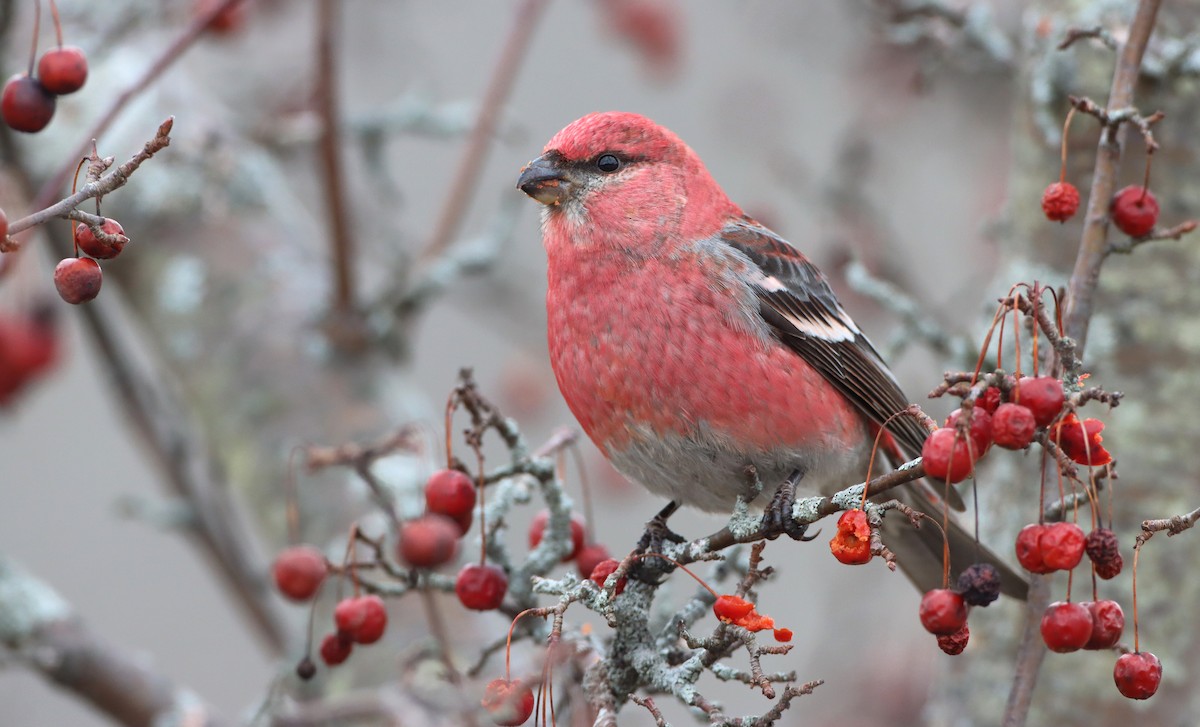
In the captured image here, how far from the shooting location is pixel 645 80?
577 cm

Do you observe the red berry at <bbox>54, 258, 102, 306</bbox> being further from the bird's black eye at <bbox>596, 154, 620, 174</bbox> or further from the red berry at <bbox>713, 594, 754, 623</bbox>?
the bird's black eye at <bbox>596, 154, 620, 174</bbox>

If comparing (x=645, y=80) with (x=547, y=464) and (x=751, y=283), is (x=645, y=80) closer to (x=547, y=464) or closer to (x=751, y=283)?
(x=751, y=283)

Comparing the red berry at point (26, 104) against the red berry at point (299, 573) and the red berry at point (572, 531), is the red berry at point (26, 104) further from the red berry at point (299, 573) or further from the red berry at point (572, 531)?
the red berry at point (572, 531)

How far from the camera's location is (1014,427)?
160 cm

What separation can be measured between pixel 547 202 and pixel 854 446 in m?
0.97

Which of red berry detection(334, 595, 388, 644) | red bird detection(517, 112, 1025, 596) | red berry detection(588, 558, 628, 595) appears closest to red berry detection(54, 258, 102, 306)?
red berry detection(334, 595, 388, 644)

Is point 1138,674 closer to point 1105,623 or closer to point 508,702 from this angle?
point 1105,623

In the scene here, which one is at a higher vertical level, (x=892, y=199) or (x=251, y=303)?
(x=892, y=199)

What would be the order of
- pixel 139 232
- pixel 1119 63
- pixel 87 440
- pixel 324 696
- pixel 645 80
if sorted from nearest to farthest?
pixel 1119 63 < pixel 324 696 < pixel 139 232 < pixel 645 80 < pixel 87 440

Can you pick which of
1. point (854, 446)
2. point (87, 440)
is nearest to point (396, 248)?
point (854, 446)

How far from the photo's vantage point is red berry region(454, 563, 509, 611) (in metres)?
2.27

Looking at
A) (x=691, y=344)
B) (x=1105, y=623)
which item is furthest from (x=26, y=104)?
(x=1105, y=623)

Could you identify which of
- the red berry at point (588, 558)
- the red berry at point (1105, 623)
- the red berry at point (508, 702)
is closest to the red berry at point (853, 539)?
the red berry at point (1105, 623)

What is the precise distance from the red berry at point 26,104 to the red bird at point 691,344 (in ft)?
4.08
